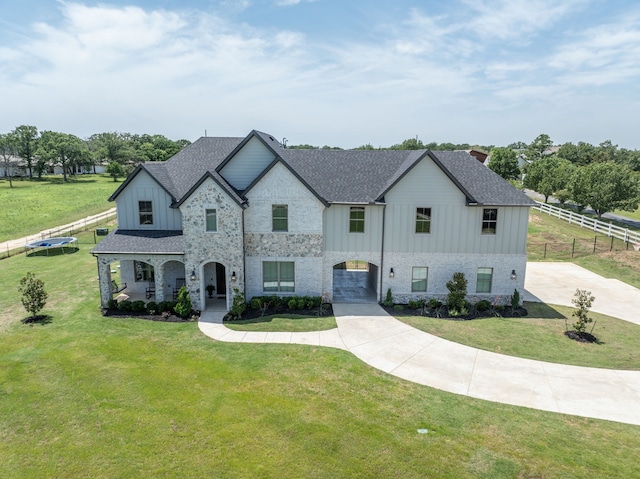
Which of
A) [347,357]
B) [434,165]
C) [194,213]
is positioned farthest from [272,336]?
[434,165]

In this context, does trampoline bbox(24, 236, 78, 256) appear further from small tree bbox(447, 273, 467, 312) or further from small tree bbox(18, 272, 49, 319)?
small tree bbox(447, 273, 467, 312)

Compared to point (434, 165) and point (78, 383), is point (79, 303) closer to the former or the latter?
point (78, 383)

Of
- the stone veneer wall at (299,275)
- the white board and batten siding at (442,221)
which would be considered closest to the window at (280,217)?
the stone veneer wall at (299,275)

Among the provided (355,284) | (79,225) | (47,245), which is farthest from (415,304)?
(79,225)

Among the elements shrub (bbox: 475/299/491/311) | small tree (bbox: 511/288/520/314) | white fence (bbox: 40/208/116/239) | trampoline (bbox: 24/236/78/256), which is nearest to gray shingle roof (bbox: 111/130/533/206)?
small tree (bbox: 511/288/520/314)

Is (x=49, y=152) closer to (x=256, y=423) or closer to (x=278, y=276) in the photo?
(x=278, y=276)

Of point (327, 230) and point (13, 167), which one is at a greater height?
point (13, 167)

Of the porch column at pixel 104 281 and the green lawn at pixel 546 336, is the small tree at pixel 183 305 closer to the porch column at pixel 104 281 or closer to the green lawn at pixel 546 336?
the porch column at pixel 104 281
